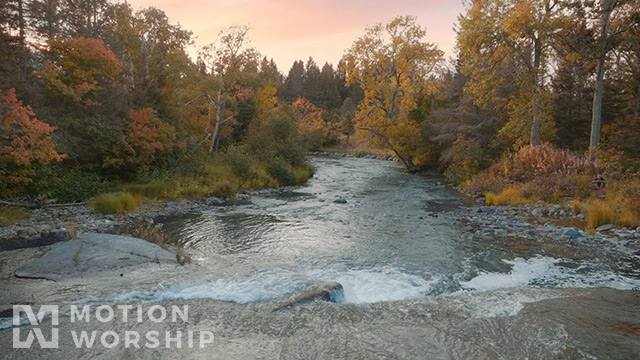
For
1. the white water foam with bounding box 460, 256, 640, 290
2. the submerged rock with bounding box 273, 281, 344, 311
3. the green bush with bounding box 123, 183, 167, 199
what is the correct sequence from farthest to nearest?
the green bush with bounding box 123, 183, 167, 199 → the white water foam with bounding box 460, 256, 640, 290 → the submerged rock with bounding box 273, 281, 344, 311

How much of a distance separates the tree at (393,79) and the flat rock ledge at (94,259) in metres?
24.5

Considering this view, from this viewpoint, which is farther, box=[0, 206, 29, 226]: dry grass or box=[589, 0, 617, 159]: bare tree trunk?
box=[589, 0, 617, 159]: bare tree trunk

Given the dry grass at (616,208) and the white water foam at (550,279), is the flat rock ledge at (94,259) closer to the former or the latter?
the white water foam at (550,279)

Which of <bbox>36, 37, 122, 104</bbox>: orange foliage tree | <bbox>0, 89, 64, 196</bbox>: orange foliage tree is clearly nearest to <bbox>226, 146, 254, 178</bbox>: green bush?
<bbox>36, 37, 122, 104</bbox>: orange foliage tree

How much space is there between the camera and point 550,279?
23.8ft

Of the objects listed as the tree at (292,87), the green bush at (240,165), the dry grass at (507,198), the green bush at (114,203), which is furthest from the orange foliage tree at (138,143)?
the tree at (292,87)

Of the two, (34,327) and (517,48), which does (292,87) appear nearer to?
(517,48)

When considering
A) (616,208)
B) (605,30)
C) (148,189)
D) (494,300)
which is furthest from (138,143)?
(605,30)

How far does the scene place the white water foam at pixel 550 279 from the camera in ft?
22.7

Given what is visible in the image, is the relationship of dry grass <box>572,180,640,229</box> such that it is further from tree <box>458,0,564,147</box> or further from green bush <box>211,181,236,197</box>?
green bush <box>211,181,236,197</box>

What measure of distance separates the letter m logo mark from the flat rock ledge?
52.9 inches

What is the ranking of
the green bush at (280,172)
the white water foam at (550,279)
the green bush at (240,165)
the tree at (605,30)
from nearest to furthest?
the white water foam at (550,279) → the tree at (605,30) → the green bush at (240,165) → the green bush at (280,172)

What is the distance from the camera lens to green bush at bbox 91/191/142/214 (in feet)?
42.6

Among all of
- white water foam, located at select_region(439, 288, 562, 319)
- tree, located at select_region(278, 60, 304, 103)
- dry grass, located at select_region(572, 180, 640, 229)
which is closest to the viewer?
white water foam, located at select_region(439, 288, 562, 319)
